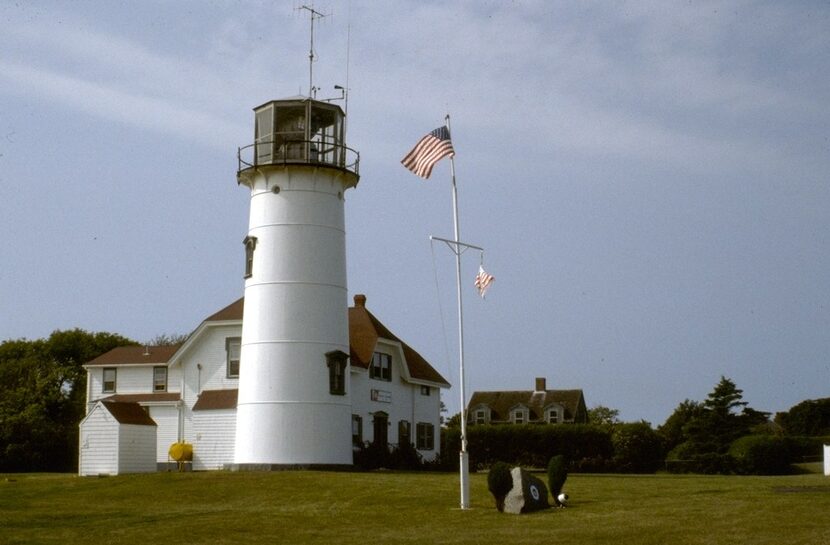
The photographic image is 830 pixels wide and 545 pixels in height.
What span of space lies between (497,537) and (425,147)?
429 inches

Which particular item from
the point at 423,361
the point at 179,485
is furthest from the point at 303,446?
the point at 423,361

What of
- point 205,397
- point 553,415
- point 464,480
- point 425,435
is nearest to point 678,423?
point 553,415

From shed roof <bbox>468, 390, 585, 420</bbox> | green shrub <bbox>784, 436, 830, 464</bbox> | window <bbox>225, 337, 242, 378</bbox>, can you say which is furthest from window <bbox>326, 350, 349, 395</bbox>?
shed roof <bbox>468, 390, 585, 420</bbox>

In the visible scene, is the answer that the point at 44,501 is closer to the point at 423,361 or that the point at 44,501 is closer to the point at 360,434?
the point at 360,434

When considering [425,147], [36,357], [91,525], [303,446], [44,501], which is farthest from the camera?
[36,357]

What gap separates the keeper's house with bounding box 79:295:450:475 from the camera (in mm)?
41031

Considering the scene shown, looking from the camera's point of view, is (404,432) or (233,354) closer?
(233,354)

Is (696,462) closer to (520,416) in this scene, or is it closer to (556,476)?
(520,416)

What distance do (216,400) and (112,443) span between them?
441cm

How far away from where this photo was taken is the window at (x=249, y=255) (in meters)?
39.7

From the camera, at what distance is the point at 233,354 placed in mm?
44500

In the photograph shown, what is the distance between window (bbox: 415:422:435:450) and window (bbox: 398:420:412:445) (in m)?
0.82

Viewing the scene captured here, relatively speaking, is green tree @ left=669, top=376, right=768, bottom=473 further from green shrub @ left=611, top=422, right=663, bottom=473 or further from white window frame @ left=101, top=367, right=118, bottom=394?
white window frame @ left=101, top=367, right=118, bottom=394

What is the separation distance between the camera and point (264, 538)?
21.6m
